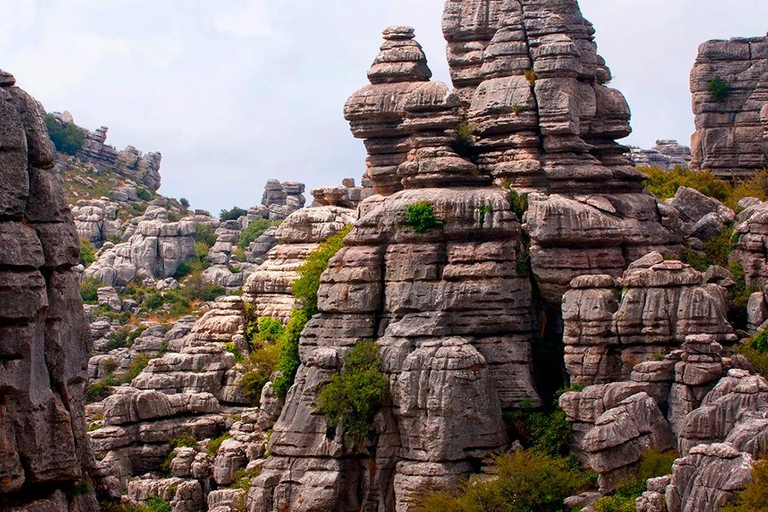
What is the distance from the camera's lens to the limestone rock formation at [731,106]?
68.7 meters

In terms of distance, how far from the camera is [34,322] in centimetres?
2819

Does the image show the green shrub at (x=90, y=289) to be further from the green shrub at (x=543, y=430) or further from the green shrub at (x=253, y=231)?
the green shrub at (x=543, y=430)

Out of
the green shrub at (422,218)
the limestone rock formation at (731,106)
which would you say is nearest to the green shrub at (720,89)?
the limestone rock formation at (731,106)

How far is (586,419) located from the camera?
47.9m

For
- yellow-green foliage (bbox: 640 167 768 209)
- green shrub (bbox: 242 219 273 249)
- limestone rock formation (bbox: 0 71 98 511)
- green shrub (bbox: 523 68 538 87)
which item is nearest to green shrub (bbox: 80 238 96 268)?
green shrub (bbox: 242 219 273 249)

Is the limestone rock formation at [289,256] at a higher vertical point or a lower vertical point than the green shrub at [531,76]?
lower

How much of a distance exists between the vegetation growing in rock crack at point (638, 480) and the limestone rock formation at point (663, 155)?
206 ft

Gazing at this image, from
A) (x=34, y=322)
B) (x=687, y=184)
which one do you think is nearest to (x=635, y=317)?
(x=687, y=184)

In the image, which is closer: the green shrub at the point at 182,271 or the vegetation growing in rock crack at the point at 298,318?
the vegetation growing in rock crack at the point at 298,318

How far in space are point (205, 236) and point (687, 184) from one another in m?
59.5

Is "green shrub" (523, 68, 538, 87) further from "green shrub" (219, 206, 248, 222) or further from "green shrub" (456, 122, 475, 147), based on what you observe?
"green shrub" (219, 206, 248, 222)

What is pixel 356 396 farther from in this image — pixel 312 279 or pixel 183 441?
pixel 183 441

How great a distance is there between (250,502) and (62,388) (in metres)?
22.3

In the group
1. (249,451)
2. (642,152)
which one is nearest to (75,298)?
(249,451)
